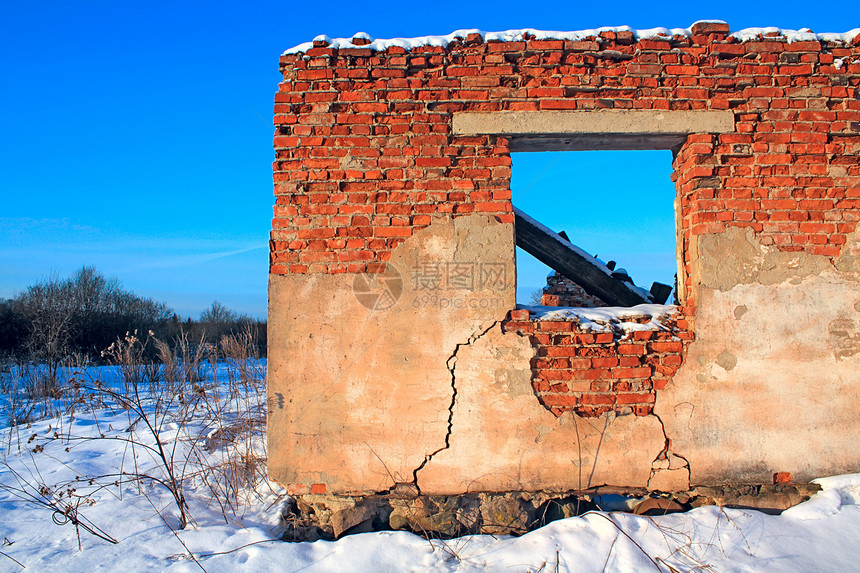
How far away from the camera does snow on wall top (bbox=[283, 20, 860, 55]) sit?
2953 mm

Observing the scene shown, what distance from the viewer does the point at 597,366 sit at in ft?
9.21

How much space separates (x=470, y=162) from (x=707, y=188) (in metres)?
1.67

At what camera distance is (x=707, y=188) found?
2893mm

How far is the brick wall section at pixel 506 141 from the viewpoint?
9.42 ft

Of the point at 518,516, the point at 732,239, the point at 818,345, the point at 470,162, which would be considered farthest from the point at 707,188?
the point at 518,516

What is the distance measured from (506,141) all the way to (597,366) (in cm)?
169

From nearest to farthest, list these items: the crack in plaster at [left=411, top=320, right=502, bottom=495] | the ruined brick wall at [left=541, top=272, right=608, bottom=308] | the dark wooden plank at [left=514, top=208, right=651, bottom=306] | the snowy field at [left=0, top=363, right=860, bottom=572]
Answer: the snowy field at [left=0, top=363, right=860, bottom=572], the crack in plaster at [left=411, top=320, right=502, bottom=495], the dark wooden plank at [left=514, top=208, right=651, bottom=306], the ruined brick wall at [left=541, top=272, right=608, bottom=308]

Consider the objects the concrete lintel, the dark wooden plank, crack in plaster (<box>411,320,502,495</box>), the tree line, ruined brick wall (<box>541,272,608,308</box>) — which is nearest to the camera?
crack in plaster (<box>411,320,502,495</box>)

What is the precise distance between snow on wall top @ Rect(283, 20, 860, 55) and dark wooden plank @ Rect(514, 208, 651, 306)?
1.50 m

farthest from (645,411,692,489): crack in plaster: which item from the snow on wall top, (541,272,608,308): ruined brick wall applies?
(541,272,608,308): ruined brick wall

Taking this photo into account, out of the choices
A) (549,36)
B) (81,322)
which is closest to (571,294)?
(549,36)

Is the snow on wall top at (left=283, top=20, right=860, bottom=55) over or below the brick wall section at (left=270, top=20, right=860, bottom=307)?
over

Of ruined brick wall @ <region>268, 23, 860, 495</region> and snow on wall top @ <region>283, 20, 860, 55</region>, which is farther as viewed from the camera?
snow on wall top @ <region>283, 20, 860, 55</region>

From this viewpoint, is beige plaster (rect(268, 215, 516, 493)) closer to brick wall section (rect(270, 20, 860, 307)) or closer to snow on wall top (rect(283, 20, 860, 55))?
brick wall section (rect(270, 20, 860, 307))
